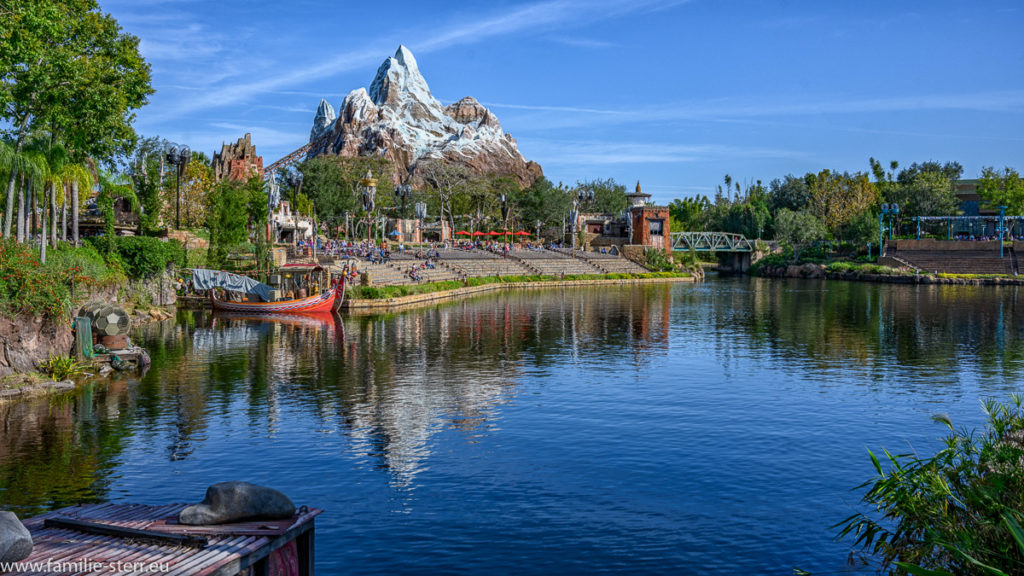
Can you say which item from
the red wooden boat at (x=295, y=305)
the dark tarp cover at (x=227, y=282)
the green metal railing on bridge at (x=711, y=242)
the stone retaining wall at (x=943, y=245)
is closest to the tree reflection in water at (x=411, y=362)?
the red wooden boat at (x=295, y=305)

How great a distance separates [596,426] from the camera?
2312 centimetres

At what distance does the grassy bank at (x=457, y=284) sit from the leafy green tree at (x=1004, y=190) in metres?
53.1

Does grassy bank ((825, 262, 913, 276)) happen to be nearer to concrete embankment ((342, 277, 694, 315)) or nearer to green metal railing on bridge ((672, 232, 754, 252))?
green metal railing on bridge ((672, 232, 754, 252))

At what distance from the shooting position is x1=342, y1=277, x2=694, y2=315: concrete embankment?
57656 millimetres

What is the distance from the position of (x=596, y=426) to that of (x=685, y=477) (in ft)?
16.6

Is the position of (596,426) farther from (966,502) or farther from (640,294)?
(640,294)

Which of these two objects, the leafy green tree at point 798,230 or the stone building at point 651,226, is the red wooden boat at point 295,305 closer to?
the stone building at point 651,226

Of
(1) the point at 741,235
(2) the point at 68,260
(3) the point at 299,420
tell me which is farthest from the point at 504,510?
(1) the point at 741,235

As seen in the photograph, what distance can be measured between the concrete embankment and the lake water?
43.7ft

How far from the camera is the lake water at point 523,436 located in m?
14.9

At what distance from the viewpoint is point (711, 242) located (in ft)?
443

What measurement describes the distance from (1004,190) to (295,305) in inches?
4719

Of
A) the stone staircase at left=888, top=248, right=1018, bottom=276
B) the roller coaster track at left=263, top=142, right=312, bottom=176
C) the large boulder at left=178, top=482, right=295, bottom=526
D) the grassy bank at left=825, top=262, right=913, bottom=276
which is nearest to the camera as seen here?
the large boulder at left=178, top=482, right=295, bottom=526

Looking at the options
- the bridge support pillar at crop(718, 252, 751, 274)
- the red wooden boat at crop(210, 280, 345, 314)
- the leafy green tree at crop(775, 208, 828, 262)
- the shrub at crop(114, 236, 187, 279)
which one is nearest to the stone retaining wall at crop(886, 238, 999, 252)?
the leafy green tree at crop(775, 208, 828, 262)
